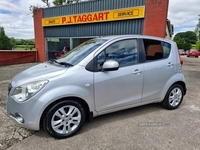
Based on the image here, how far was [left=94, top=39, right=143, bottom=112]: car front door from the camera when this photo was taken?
2.75 metres

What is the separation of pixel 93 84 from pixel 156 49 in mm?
1831

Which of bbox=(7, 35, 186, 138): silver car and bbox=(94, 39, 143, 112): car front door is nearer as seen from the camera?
bbox=(7, 35, 186, 138): silver car

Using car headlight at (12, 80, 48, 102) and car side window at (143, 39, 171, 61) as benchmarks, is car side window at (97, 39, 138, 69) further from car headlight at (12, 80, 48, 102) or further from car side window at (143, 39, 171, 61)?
car headlight at (12, 80, 48, 102)

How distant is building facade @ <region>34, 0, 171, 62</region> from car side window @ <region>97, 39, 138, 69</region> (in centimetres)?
595

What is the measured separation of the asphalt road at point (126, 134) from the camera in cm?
242

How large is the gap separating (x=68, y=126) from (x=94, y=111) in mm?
516

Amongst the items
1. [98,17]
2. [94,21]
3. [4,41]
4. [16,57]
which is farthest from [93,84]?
[4,41]

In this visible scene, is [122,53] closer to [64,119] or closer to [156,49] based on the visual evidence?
[156,49]

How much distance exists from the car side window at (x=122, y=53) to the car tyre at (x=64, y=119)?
0.83 metres

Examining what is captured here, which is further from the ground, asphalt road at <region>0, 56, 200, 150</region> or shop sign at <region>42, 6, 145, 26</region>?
shop sign at <region>42, 6, 145, 26</region>

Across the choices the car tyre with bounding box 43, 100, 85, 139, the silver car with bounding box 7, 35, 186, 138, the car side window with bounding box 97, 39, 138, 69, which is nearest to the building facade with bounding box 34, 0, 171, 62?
the silver car with bounding box 7, 35, 186, 138

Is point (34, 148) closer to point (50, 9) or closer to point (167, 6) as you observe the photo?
point (167, 6)

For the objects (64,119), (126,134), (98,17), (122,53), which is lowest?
(126,134)

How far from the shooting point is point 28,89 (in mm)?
2344
